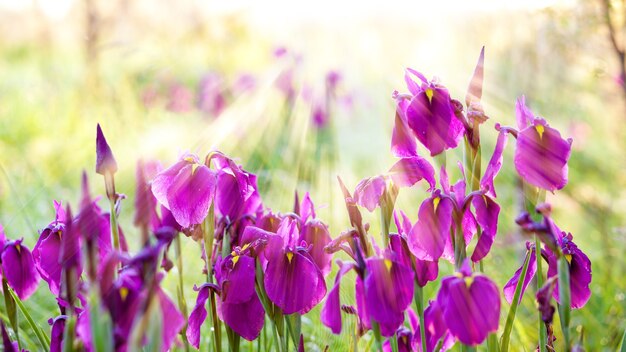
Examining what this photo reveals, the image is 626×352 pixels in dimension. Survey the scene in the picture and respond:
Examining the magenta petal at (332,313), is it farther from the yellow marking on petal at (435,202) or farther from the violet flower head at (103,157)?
the violet flower head at (103,157)

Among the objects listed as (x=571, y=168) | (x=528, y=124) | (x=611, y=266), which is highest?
(x=528, y=124)

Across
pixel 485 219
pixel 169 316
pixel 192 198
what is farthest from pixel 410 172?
pixel 169 316

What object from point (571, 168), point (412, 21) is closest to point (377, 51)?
point (412, 21)

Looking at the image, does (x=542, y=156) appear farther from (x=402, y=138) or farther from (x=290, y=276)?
(x=290, y=276)

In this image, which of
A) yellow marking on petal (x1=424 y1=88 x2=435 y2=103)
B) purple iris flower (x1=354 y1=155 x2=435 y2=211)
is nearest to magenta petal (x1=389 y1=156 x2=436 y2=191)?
purple iris flower (x1=354 y1=155 x2=435 y2=211)

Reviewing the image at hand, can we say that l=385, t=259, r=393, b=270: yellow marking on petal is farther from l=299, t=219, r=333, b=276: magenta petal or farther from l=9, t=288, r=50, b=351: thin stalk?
l=9, t=288, r=50, b=351: thin stalk

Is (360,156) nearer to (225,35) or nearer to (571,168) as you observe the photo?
(571,168)
